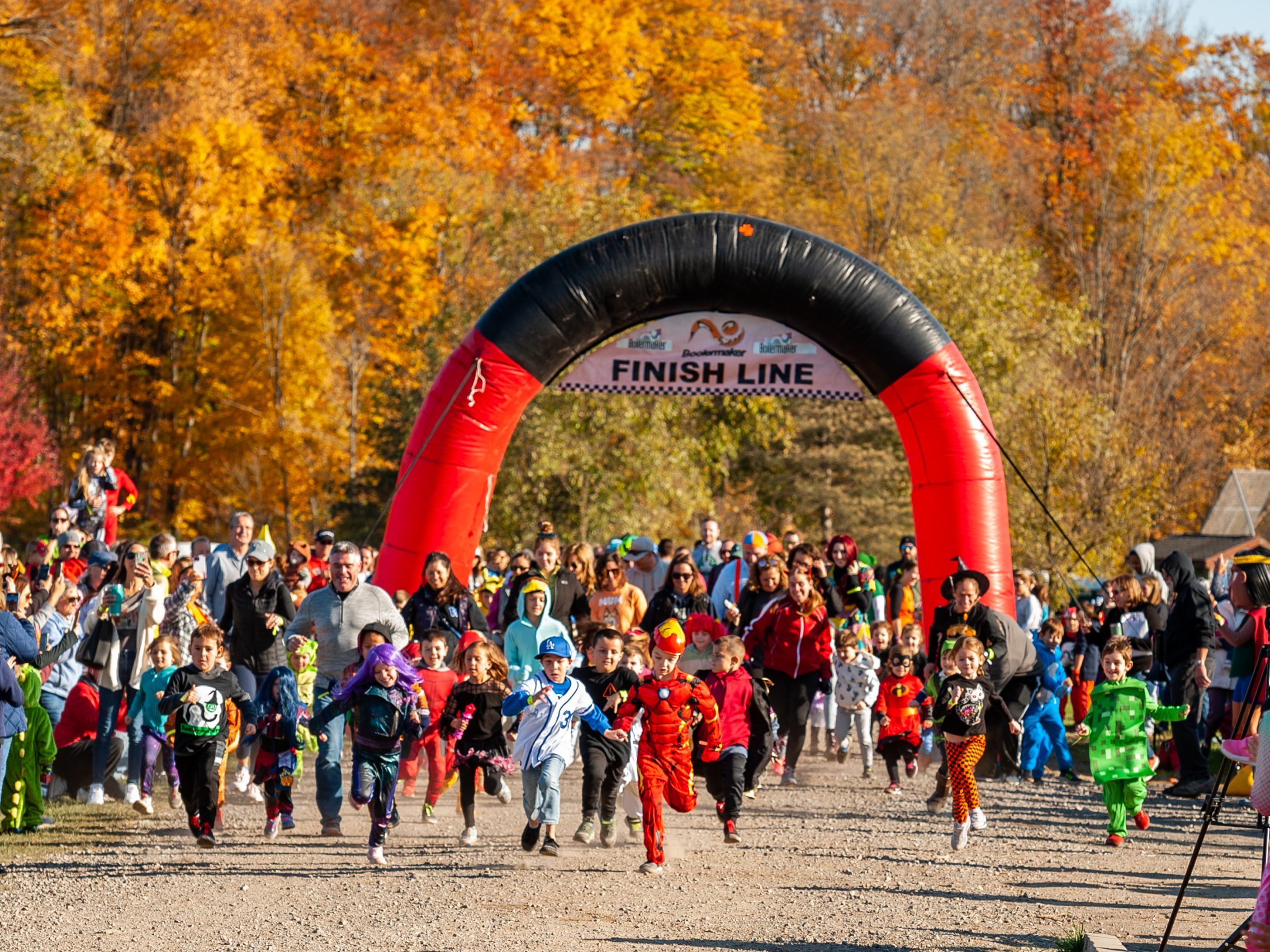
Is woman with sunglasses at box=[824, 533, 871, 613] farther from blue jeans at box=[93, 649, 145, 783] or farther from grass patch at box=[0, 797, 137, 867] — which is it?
grass patch at box=[0, 797, 137, 867]

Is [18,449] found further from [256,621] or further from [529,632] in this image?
[529,632]

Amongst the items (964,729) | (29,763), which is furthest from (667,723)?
(29,763)

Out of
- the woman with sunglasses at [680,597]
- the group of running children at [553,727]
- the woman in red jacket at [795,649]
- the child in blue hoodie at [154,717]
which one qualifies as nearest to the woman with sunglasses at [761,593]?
the woman in red jacket at [795,649]

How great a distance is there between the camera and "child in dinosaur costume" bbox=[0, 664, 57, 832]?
31.3 ft

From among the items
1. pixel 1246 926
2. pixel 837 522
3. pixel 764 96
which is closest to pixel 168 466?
pixel 837 522

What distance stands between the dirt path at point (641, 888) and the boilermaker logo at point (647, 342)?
5.15 m

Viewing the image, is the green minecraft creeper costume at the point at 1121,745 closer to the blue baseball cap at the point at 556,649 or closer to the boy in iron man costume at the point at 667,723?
the boy in iron man costume at the point at 667,723

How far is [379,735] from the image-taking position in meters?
8.78

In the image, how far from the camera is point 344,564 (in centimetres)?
Result: 982

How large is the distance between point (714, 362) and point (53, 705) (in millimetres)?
6683

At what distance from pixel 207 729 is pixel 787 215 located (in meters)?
29.5

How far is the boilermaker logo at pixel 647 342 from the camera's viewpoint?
14492 mm

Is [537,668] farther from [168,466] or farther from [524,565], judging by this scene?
[168,466]

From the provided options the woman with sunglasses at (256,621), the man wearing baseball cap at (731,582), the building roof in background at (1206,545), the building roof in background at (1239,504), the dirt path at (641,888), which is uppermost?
the building roof in background at (1239,504)
